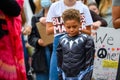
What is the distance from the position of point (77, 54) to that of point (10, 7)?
1.81 meters

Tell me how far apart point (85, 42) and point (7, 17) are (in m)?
1.79

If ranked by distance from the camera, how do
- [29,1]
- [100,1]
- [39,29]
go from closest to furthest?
1. [39,29]
2. [100,1]
3. [29,1]

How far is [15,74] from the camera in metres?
3.98

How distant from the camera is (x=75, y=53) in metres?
5.45

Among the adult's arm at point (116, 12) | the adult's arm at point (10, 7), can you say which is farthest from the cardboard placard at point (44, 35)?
the adult's arm at point (10, 7)

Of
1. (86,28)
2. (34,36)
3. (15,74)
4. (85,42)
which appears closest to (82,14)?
(86,28)

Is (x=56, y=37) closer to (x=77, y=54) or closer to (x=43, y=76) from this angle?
(x=77, y=54)

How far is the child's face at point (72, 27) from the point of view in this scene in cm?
552

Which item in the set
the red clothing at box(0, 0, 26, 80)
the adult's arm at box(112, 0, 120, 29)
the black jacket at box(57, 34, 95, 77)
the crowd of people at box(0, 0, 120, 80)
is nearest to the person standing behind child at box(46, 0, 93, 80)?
the crowd of people at box(0, 0, 120, 80)

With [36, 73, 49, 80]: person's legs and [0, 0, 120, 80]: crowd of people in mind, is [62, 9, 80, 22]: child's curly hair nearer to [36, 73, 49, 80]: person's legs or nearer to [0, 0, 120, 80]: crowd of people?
[0, 0, 120, 80]: crowd of people

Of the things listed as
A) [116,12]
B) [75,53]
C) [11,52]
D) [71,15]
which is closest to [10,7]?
[11,52]

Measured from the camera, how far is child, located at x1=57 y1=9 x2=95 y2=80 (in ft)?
17.9

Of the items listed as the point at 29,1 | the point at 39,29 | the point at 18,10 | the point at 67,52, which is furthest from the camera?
the point at 29,1

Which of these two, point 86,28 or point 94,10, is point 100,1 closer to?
point 94,10
